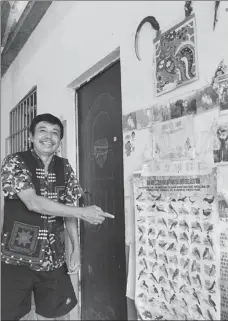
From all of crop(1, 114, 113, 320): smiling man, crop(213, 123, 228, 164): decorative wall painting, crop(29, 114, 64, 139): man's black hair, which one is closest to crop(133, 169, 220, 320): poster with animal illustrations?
crop(213, 123, 228, 164): decorative wall painting

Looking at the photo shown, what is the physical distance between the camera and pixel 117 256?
0.67m

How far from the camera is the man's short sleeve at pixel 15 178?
537 mm

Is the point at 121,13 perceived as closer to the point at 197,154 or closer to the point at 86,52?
the point at 86,52

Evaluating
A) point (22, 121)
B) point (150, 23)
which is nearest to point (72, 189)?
point (22, 121)

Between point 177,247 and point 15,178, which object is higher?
point 15,178

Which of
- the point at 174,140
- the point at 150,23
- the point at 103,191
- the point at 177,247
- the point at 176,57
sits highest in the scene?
the point at 150,23

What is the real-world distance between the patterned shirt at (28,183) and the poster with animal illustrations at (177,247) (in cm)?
17

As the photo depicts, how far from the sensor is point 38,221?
0.55m

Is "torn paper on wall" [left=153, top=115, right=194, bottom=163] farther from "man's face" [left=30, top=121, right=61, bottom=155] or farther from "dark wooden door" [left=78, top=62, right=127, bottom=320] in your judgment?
"man's face" [left=30, top=121, right=61, bottom=155]

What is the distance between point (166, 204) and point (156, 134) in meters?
0.17

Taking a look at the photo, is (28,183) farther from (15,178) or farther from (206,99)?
(206,99)

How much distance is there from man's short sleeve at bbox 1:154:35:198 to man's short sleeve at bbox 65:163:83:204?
0.09m

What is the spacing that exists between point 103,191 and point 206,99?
32 cm

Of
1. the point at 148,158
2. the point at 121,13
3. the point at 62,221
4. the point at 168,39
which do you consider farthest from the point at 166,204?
the point at 121,13
